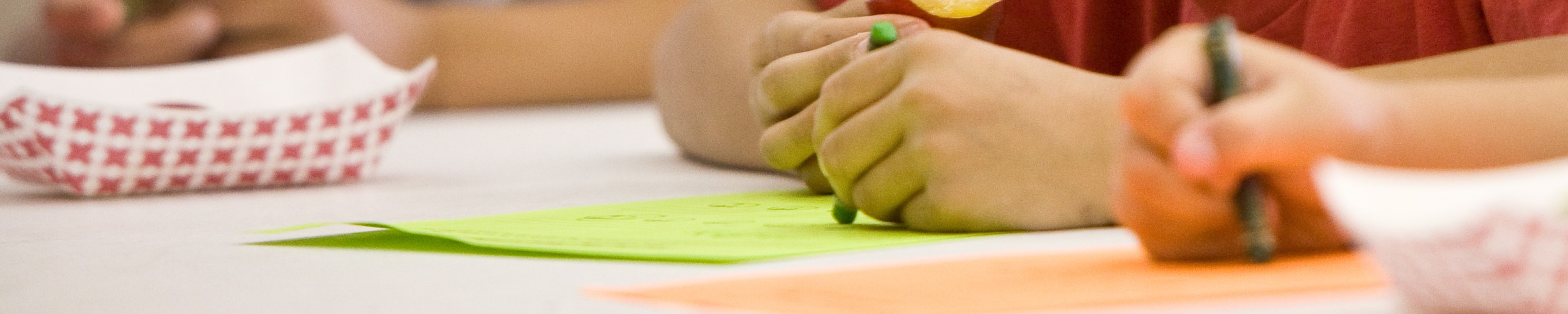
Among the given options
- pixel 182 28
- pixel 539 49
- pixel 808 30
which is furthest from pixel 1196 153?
pixel 539 49

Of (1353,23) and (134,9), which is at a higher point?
(1353,23)

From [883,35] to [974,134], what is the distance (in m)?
0.08

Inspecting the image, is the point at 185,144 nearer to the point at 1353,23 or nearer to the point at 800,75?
the point at 800,75

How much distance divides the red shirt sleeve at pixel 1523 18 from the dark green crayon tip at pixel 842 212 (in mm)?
285

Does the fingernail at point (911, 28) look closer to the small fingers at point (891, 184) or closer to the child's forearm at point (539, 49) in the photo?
the small fingers at point (891, 184)

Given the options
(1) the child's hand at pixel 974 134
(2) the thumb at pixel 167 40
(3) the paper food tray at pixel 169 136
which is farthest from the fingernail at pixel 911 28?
(2) the thumb at pixel 167 40

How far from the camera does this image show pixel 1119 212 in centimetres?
47

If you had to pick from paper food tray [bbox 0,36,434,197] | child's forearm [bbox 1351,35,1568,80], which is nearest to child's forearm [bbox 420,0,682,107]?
paper food tray [bbox 0,36,434,197]

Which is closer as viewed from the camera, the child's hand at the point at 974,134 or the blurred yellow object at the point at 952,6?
the child's hand at the point at 974,134

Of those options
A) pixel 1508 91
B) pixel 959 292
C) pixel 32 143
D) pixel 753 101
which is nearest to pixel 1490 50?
pixel 1508 91

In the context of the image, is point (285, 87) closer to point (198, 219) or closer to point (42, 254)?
point (198, 219)

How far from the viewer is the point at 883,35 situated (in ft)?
2.19

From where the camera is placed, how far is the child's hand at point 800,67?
73 cm

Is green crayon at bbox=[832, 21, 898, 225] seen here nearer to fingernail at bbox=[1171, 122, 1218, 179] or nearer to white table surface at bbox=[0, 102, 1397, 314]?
white table surface at bbox=[0, 102, 1397, 314]
